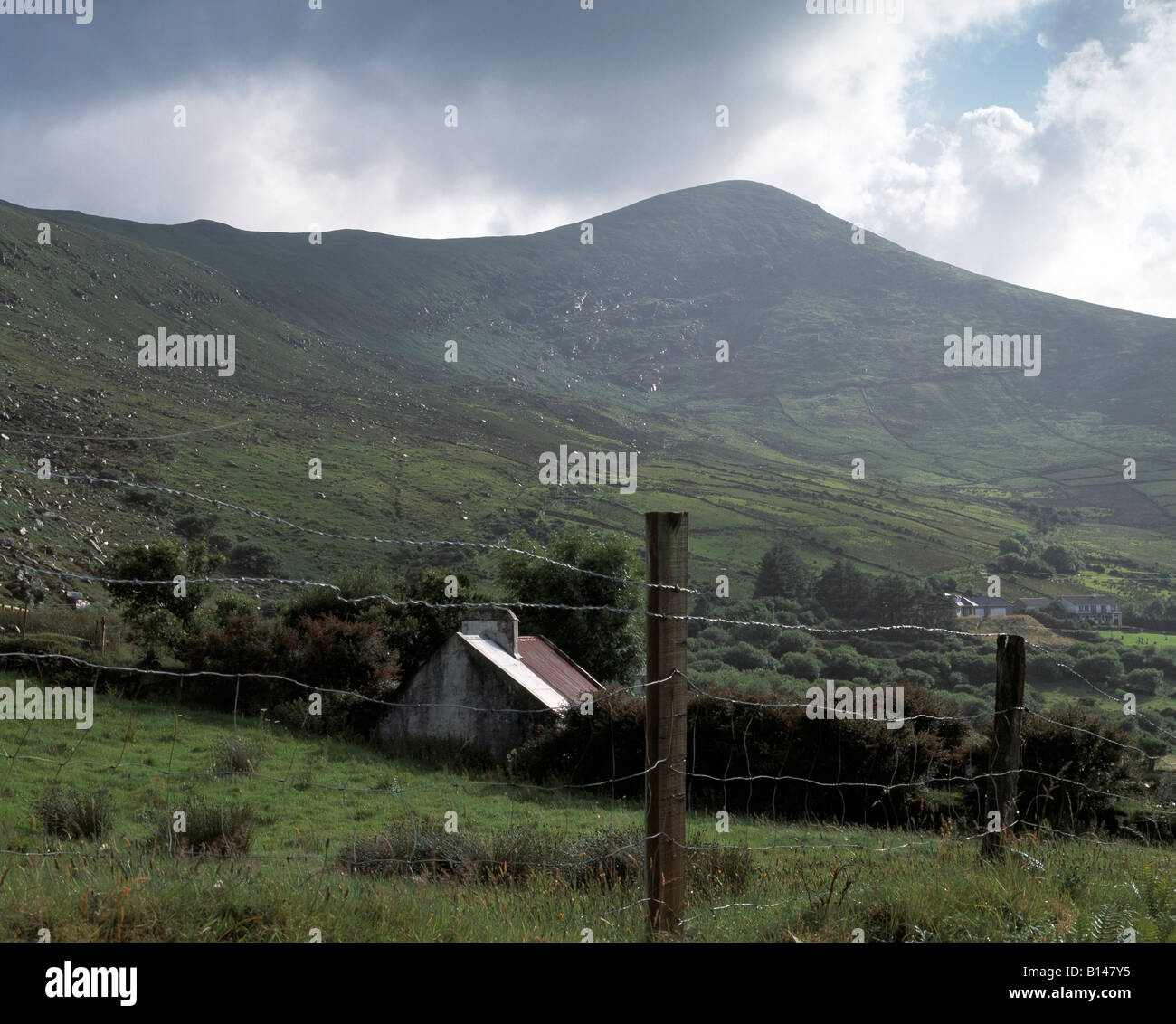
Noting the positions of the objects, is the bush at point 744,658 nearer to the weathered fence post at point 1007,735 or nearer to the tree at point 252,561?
the tree at point 252,561

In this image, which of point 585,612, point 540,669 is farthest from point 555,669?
point 585,612

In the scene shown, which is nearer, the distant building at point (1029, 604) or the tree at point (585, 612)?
the tree at point (585, 612)

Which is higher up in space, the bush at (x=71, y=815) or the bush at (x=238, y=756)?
the bush at (x=71, y=815)

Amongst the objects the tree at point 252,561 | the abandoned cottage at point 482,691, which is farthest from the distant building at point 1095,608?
the abandoned cottage at point 482,691

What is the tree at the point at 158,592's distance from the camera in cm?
2997

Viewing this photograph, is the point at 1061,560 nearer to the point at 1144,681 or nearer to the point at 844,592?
the point at 844,592

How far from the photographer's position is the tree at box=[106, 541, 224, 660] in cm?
2997

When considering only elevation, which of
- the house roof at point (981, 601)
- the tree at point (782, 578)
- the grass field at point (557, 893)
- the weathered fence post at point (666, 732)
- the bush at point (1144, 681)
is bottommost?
the bush at point (1144, 681)

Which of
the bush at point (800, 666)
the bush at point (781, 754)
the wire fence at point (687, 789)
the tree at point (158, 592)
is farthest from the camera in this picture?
the bush at point (800, 666)

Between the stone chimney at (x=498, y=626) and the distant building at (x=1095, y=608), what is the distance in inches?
3861

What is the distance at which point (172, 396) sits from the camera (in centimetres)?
13288
